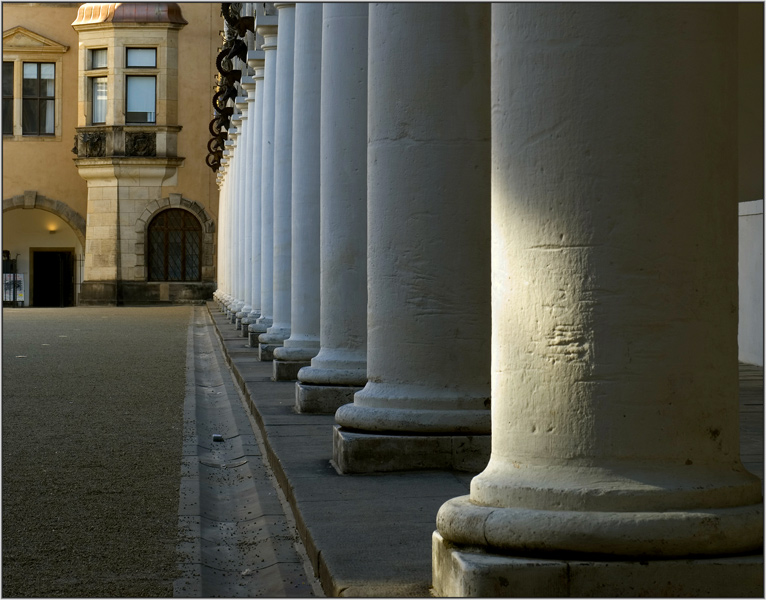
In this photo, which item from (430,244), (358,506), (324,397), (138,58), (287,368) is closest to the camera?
A: (358,506)

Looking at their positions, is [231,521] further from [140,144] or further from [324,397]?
[140,144]

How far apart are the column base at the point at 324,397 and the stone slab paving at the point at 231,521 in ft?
1.34

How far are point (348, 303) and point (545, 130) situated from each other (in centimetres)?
450

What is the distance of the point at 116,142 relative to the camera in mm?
37781

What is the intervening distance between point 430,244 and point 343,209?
2.11m

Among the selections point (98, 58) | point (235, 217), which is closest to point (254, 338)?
point (235, 217)

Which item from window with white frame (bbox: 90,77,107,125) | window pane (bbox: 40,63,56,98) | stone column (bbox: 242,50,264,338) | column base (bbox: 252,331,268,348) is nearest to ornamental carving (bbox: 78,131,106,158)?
window with white frame (bbox: 90,77,107,125)

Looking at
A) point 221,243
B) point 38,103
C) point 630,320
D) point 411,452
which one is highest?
point 38,103

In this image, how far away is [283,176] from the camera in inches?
498

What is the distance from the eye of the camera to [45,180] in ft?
129

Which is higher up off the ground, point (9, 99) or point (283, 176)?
point (9, 99)

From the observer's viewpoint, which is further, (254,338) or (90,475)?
(254,338)

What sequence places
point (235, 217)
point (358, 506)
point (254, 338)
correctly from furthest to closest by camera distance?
1. point (235, 217)
2. point (254, 338)
3. point (358, 506)

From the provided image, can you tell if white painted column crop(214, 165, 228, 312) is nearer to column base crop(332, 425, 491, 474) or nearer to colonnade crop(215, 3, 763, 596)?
column base crop(332, 425, 491, 474)
